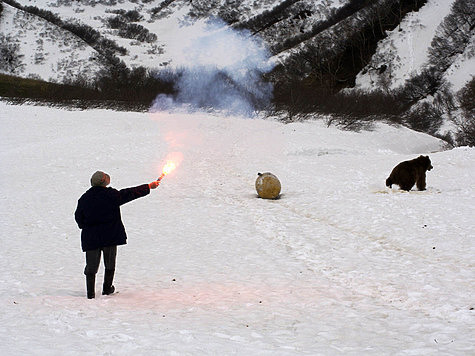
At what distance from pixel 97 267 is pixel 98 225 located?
71 cm

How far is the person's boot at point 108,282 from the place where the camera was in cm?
757

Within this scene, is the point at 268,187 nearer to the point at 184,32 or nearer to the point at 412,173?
the point at 412,173

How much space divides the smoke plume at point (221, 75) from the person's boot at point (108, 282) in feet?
195

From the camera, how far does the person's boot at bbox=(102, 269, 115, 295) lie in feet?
24.8

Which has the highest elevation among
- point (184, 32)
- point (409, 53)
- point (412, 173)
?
point (184, 32)

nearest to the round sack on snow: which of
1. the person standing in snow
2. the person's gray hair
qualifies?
the person standing in snow

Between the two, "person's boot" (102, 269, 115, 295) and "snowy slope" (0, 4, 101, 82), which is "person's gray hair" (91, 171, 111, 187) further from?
"snowy slope" (0, 4, 101, 82)

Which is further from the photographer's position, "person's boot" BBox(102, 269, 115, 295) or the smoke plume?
the smoke plume

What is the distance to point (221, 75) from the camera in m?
87.6

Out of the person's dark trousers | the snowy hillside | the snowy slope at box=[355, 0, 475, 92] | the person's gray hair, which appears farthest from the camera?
the snowy hillside

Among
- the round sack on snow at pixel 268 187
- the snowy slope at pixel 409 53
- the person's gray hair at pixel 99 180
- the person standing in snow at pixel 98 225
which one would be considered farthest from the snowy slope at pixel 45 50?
the person standing in snow at pixel 98 225

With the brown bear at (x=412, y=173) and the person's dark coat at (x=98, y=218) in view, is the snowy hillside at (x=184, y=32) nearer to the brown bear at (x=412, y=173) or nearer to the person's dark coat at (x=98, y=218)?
the brown bear at (x=412, y=173)

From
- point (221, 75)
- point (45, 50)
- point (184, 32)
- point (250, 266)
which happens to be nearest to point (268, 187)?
point (250, 266)

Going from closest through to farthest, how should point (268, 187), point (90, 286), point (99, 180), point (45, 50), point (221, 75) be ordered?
1. point (90, 286)
2. point (99, 180)
3. point (268, 187)
4. point (221, 75)
5. point (45, 50)
